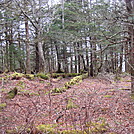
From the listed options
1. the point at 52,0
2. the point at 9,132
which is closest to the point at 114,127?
the point at 9,132

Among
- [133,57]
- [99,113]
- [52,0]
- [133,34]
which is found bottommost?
[99,113]

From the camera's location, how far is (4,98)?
670cm

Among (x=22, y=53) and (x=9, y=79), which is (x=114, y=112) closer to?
(x=9, y=79)

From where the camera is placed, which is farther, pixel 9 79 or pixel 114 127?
pixel 9 79

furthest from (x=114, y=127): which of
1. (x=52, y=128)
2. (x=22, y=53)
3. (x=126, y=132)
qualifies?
(x=22, y=53)

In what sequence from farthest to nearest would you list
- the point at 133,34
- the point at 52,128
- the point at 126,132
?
the point at 133,34 < the point at 126,132 < the point at 52,128

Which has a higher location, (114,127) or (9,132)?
(9,132)

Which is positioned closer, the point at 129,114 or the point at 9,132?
the point at 9,132

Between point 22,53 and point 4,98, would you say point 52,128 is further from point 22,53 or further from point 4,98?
point 22,53

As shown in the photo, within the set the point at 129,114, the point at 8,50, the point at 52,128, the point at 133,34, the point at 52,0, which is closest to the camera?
the point at 52,128

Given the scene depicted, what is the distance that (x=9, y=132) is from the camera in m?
3.16

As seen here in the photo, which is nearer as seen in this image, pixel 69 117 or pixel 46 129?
pixel 46 129

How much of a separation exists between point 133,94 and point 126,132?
3.22 m

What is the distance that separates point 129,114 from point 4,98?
542cm
